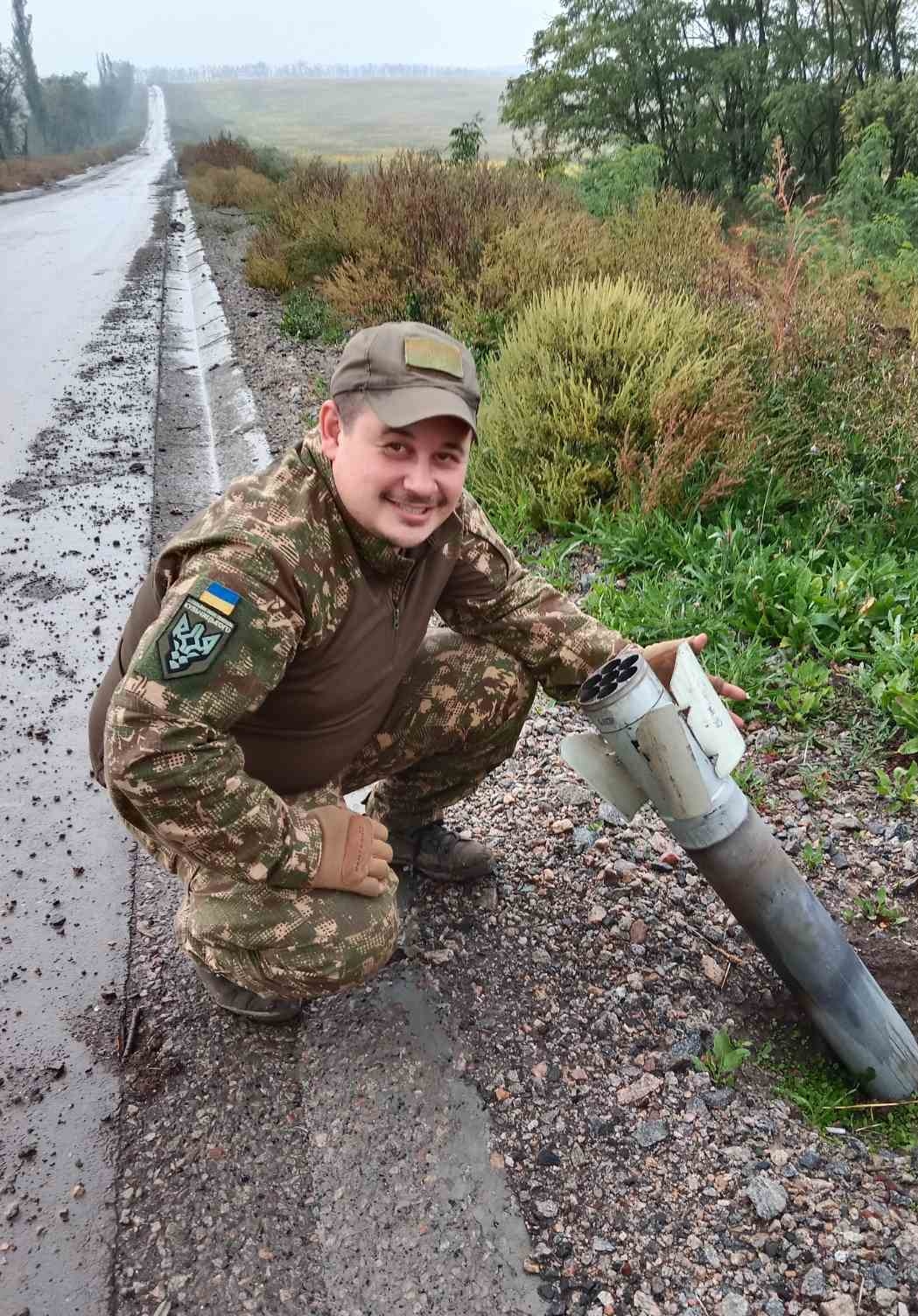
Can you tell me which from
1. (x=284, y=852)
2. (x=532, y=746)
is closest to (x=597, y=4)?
(x=532, y=746)

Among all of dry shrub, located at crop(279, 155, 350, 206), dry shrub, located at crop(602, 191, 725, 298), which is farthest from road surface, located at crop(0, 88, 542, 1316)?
dry shrub, located at crop(279, 155, 350, 206)

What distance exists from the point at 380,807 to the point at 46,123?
3142 inches

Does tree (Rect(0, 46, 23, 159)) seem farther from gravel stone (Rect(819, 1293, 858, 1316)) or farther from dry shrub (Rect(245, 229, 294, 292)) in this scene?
gravel stone (Rect(819, 1293, 858, 1316))

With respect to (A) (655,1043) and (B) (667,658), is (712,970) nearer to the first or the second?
(A) (655,1043)

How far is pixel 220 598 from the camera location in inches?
67.6

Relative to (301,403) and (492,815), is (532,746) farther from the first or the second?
(301,403)

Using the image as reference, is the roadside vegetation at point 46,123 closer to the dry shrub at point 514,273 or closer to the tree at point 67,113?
the tree at point 67,113

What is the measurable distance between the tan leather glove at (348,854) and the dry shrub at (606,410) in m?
2.78

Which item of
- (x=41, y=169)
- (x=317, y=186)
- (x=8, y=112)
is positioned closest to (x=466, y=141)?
(x=317, y=186)

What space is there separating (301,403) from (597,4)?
756 inches

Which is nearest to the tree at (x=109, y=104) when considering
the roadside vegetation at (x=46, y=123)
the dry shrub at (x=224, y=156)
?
the roadside vegetation at (x=46, y=123)

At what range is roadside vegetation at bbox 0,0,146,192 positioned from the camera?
40.4 meters

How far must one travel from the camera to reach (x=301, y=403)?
668 cm

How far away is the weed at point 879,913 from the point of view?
255 cm
